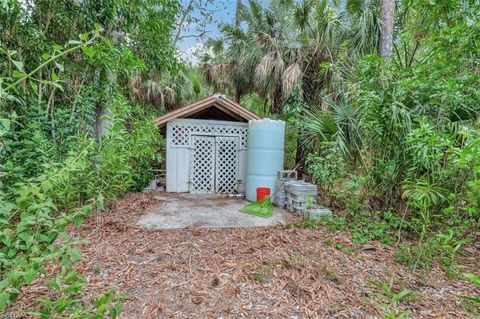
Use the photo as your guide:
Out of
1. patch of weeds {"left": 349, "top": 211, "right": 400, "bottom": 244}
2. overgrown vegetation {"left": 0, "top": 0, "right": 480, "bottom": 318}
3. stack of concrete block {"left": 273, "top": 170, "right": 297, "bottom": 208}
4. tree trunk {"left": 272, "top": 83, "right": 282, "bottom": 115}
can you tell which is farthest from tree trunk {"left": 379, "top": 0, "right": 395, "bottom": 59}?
patch of weeds {"left": 349, "top": 211, "right": 400, "bottom": 244}

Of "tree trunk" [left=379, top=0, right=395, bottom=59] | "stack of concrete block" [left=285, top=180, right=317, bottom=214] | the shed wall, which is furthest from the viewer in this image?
the shed wall

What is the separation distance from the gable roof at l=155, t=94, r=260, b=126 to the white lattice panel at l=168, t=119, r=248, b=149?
0.72ft

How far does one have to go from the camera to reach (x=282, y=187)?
5.52 meters

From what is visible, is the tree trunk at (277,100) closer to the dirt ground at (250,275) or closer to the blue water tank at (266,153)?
the blue water tank at (266,153)

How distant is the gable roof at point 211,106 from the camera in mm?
6352

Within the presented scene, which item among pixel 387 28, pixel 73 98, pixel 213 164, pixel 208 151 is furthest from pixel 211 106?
pixel 387 28

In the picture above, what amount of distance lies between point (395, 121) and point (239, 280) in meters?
2.59

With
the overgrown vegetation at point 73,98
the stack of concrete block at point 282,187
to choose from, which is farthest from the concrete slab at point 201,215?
the overgrown vegetation at point 73,98

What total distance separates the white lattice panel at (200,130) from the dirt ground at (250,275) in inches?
132

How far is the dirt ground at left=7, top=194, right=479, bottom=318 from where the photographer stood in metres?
2.14

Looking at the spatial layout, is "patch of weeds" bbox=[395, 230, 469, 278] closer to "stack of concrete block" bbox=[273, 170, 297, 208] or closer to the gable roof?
"stack of concrete block" bbox=[273, 170, 297, 208]

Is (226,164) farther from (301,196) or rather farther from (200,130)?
(301,196)

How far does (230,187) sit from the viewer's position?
6992 mm

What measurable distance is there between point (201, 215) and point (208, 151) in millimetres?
2602
